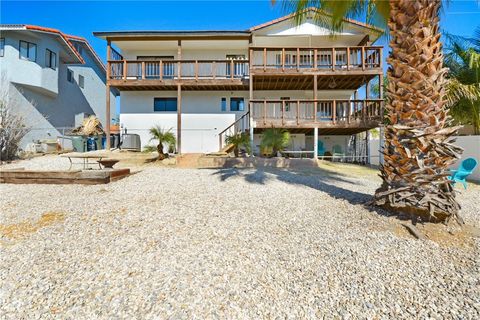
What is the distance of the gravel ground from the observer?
2629 millimetres

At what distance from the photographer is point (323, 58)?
57.0 feet

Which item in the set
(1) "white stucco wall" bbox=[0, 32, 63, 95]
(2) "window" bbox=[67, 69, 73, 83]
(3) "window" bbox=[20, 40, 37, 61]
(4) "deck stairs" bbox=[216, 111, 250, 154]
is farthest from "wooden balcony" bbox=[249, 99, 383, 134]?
(2) "window" bbox=[67, 69, 73, 83]

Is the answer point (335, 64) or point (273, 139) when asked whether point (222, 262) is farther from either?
point (335, 64)

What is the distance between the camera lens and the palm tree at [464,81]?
12.3 meters

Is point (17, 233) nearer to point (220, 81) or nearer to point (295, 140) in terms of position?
point (220, 81)

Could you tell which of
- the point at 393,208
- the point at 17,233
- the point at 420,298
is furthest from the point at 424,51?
the point at 17,233

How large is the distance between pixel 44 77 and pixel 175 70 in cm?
940

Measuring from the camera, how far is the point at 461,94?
40.6 ft

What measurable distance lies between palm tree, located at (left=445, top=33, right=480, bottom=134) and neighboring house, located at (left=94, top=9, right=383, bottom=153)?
3439mm

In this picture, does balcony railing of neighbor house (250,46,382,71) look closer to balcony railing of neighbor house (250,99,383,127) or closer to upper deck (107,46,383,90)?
upper deck (107,46,383,90)

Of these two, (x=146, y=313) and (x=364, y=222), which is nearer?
(x=146, y=313)

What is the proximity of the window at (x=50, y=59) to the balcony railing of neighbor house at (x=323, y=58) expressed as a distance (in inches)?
585

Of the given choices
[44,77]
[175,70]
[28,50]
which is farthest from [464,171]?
[28,50]

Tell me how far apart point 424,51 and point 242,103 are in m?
14.4
